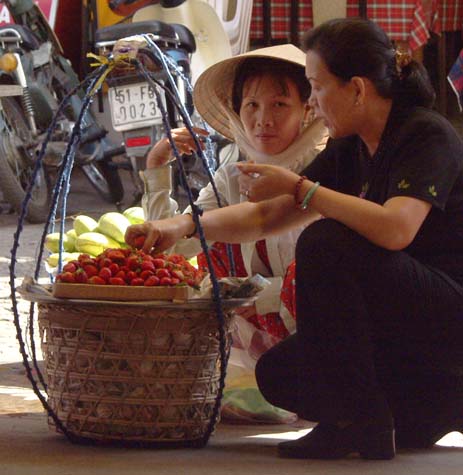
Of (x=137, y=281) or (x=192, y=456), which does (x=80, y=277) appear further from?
(x=192, y=456)

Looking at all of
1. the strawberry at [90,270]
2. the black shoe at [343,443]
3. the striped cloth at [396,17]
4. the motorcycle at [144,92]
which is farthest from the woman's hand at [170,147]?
the striped cloth at [396,17]

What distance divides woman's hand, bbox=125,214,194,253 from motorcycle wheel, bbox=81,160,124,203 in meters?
5.77

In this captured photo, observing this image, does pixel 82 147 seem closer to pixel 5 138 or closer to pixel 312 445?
pixel 5 138

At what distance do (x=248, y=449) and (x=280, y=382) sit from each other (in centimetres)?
21

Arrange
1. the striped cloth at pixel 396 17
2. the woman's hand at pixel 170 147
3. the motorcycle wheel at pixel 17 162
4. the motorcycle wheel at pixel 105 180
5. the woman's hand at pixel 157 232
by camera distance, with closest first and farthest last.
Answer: the woman's hand at pixel 157 232
the woman's hand at pixel 170 147
the motorcycle wheel at pixel 17 162
the motorcycle wheel at pixel 105 180
the striped cloth at pixel 396 17

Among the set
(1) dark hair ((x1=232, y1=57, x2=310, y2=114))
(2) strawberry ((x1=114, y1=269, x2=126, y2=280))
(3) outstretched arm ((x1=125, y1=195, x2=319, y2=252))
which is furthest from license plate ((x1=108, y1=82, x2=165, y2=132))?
(2) strawberry ((x1=114, y1=269, x2=126, y2=280))

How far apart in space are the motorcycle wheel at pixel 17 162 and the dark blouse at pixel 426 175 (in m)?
5.18

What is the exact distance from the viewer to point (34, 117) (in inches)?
344

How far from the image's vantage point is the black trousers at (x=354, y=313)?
10.3ft

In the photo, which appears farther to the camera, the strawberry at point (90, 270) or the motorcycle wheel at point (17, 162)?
the motorcycle wheel at point (17, 162)

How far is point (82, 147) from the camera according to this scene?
29.5 feet

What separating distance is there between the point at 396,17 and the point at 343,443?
756 cm

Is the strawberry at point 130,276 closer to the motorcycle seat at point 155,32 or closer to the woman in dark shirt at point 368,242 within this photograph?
the woman in dark shirt at point 368,242

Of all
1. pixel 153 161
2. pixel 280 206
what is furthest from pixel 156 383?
pixel 153 161
